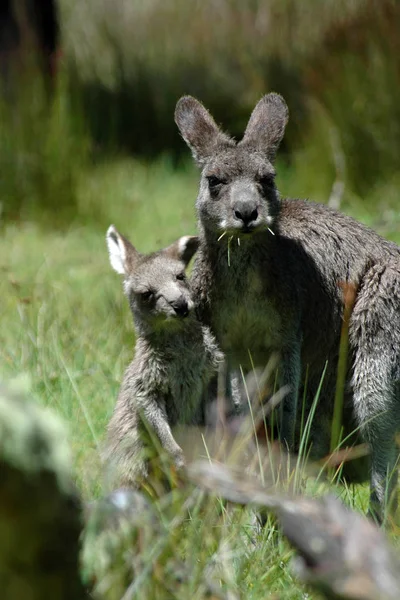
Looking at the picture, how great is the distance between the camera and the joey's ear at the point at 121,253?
5012mm

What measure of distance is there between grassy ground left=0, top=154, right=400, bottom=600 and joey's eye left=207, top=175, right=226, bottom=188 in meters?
1.11

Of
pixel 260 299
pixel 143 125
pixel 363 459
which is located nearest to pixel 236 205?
pixel 260 299

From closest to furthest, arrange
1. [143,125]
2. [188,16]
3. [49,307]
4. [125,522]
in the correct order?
[125,522] < [49,307] < [143,125] < [188,16]

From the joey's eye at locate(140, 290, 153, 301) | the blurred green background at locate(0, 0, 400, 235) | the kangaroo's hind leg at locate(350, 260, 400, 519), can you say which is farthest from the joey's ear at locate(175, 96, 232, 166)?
the blurred green background at locate(0, 0, 400, 235)

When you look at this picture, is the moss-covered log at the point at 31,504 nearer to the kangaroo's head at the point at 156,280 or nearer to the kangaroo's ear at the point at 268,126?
the kangaroo's head at the point at 156,280

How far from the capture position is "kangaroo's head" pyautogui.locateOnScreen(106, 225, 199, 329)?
454 cm

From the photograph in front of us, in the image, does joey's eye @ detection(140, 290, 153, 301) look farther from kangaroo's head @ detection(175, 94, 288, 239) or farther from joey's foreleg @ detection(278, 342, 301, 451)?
joey's foreleg @ detection(278, 342, 301, 451)

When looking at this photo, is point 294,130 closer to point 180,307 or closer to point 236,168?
point 236,168

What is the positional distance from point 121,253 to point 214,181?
62 centimetres

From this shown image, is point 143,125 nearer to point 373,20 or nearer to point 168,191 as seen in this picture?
point 168,191

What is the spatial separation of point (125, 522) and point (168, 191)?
9.07m

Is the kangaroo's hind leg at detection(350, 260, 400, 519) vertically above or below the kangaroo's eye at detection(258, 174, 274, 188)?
below

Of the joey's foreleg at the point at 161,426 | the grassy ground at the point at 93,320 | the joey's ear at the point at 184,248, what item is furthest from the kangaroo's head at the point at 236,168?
the grassy ground at the point at 93,320

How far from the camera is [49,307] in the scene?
6.36m
